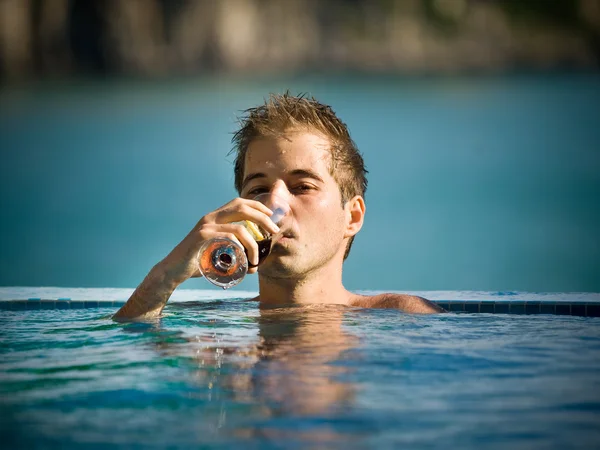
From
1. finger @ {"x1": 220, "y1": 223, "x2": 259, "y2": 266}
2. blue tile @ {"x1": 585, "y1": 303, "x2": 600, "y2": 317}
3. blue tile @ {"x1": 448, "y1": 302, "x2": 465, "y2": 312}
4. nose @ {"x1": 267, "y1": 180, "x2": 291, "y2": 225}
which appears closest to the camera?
finger @ {"x1": 220, "y1": 223, "x2": 259, "y2": 266}

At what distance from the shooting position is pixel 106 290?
3.83m

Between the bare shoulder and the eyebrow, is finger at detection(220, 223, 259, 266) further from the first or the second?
the bare shoulder

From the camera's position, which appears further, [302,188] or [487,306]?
[487,306]

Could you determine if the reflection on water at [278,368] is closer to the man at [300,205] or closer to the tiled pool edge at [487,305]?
the man at [300,205]

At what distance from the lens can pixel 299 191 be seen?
82.5 inches

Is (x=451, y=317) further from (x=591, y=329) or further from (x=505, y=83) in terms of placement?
(x=505, y=83)

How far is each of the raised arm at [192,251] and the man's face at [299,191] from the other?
11.0 inches

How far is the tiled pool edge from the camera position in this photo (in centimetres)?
304

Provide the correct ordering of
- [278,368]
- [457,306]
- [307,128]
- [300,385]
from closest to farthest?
[300,385], [278,368], [307,128], [457,306]

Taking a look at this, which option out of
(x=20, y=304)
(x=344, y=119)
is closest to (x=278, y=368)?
(x=20, y=304)

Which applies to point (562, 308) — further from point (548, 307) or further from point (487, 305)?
point (487, 305)

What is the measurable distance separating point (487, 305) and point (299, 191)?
4.41 feet

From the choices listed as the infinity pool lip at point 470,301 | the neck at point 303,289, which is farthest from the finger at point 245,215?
the infinity pool lip at point 470,301

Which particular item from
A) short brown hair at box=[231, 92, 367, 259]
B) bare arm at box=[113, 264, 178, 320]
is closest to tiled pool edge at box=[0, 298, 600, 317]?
short brown hair at box=[231, 92, 367, 259]
